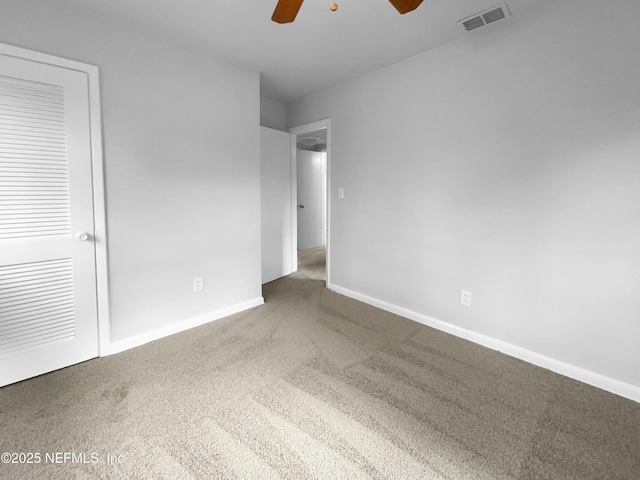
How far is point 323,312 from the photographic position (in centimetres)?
313

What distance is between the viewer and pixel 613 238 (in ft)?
6.24

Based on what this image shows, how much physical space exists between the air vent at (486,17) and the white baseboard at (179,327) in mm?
2931

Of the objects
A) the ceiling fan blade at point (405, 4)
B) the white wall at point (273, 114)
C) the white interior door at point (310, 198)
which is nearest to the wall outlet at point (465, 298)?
the ceiling fan blade at point (405, 4)

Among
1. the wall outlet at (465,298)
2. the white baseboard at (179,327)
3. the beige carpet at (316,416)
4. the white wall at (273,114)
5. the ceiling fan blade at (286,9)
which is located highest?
the white wall at (273,114)

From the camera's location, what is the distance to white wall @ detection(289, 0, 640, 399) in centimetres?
187

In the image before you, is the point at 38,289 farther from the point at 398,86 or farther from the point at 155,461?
the point at 398,86

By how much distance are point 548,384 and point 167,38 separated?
11.9 feet

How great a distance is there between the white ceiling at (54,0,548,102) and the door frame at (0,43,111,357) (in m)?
0.38

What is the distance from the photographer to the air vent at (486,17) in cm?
205

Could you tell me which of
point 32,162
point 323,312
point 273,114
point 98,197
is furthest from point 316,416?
point 273,114

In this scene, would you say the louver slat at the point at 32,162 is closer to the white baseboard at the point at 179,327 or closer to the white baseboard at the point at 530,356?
the white baseboard at the point at 179,327

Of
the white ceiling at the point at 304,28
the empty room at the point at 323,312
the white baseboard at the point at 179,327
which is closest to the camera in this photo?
the empty room at the point at 323,312

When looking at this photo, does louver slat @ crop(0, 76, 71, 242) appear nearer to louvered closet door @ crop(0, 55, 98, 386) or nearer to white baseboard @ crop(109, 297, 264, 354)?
louvered closet door @ crop(0, 55, 98, 386)

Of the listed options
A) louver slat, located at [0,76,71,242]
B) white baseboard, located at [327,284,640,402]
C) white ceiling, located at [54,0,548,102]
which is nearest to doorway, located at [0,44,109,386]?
louver slat, located at [0,76,71,242]
